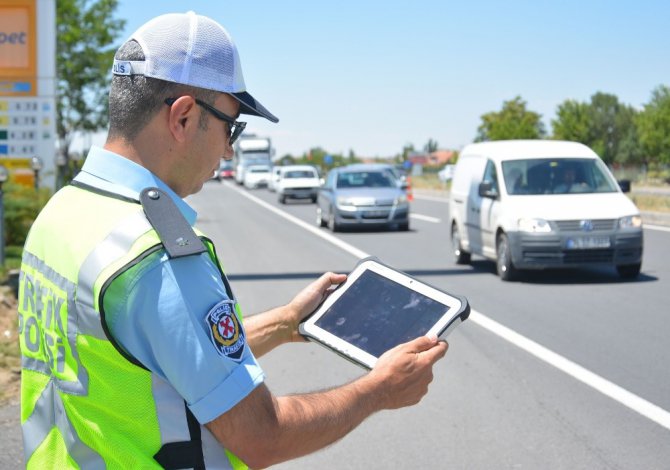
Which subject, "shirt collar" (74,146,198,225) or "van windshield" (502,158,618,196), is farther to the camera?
"van windshield" (502,158,618,196)

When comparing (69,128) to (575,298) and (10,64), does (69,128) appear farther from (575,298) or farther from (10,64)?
(575,298)

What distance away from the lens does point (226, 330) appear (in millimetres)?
2020

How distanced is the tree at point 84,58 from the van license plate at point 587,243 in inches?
1466

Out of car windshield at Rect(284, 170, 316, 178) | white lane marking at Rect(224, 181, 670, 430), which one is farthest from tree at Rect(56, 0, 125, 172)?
white lane marking at Rect(224, 181, 670, 430)

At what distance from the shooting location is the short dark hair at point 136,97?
7.15 feet

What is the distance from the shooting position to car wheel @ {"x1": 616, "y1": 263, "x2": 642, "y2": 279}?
14.3 metres

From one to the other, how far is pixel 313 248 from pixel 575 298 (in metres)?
8.87

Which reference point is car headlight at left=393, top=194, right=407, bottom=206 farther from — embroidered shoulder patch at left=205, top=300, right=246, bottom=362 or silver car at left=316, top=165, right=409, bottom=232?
embroidered shoulder patch at left=205, top=300, right=246, bottom=362

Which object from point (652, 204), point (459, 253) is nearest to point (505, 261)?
point (459, 253)

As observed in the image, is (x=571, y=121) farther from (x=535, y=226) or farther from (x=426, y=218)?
(x=535, y=226)

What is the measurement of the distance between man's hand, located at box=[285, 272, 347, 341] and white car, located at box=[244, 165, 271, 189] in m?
69.2

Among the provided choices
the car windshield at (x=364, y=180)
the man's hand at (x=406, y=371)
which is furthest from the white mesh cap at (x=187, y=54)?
the car windshield at (x=364, y=180)

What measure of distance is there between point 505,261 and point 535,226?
711 millimetres

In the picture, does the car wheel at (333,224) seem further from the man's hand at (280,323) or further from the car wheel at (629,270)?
the man's hand at (280,323)
